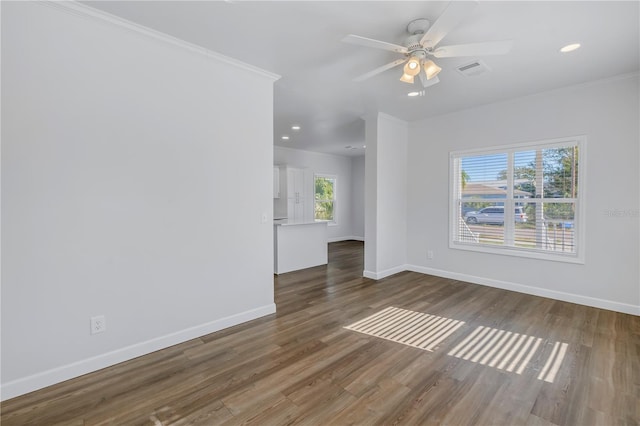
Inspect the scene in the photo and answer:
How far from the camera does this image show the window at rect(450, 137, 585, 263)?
372 cm

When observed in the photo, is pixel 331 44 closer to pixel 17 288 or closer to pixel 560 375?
pixel 17 288

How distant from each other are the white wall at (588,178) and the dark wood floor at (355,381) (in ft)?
1.52

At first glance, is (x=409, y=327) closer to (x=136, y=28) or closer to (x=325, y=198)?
(x=136, y=28)

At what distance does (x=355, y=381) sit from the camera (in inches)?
83.4

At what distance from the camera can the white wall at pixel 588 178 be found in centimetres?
331

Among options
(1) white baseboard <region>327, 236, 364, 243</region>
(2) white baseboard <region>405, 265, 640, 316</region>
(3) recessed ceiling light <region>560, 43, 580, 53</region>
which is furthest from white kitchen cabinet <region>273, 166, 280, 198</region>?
(3) recessed ceiling light <region>560, 43, 580, 53</region>

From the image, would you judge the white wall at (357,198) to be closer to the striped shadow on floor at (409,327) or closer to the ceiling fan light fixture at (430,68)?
the striped shadow on floor at (409,327)

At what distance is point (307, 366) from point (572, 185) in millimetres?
3904

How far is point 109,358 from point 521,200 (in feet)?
16.4

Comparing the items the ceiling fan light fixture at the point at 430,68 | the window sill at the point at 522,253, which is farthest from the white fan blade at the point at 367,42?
the window sill at the point at 522,253

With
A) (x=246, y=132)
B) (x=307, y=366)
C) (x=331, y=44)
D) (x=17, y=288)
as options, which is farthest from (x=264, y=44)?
(x=307, y=366)

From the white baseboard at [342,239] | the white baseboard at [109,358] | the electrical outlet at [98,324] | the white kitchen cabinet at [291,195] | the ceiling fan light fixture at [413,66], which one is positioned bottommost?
the white baseboard at [109,358]

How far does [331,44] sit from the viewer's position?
8.64ft

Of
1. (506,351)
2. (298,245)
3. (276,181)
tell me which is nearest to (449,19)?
(506,351)
